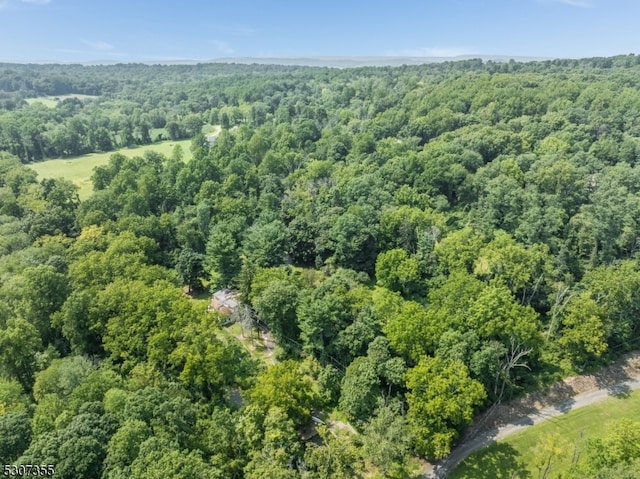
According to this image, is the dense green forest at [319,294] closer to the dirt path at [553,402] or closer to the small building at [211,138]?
the dirt path at [553,402]

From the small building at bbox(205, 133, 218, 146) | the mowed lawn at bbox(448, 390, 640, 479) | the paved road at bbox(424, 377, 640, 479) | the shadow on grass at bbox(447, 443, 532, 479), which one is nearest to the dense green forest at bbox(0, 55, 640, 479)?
the paved road at bbox(424, 377, 640, 479)

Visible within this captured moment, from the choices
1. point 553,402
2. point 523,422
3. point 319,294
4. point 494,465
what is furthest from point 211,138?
point 494,465

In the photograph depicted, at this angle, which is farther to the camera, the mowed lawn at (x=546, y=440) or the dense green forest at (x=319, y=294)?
the mowed lawn at (x=546, y=440)

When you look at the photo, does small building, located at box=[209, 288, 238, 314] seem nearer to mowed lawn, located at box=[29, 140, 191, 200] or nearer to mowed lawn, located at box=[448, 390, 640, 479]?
mowed lawn, located at box=[448, 390, 640, 479]

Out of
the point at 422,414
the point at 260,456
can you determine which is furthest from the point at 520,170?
the point at 260,456

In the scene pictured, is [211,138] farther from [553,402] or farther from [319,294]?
[553,402]

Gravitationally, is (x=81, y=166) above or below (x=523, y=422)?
above

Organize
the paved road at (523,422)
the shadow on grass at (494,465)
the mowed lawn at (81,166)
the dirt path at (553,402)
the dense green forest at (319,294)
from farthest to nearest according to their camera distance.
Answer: the mowed lawn at (81,166) < the dirt path at (553,402) < the paved road at (523,422) < the shadow on grass at (494,465) < the dense green forest at (319,294)

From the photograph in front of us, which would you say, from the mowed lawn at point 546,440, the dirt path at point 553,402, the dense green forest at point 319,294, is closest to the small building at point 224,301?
the dense green forest at point 319,294

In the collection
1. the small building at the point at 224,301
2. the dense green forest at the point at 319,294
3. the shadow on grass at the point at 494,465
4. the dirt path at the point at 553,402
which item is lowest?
the shadow on grass at the point at 494,465
